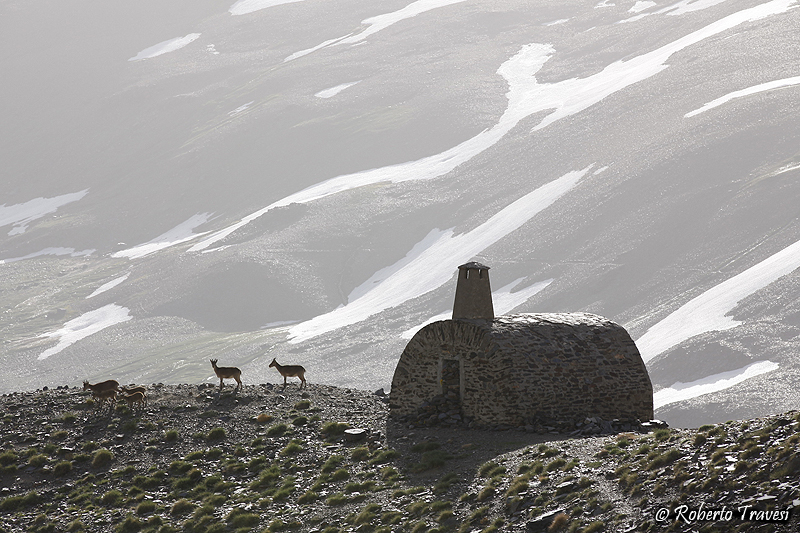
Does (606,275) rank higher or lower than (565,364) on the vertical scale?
lower

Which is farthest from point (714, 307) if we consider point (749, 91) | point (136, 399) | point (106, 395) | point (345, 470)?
point (749, 91)

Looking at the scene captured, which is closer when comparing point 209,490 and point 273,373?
point 209,490

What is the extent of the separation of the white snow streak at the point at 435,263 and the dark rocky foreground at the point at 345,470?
3648 inches

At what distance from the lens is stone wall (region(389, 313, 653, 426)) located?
1123 inches

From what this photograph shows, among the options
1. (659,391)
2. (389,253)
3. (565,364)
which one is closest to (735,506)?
(565,364)

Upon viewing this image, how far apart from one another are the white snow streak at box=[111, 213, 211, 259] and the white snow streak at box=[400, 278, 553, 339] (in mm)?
77791

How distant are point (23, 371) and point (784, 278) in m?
108

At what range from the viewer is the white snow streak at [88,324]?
140250mm

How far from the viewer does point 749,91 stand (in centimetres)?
15512

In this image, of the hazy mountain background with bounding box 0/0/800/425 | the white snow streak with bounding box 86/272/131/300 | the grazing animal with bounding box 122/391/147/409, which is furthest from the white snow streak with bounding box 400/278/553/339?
the grazing animal with bounding box 122/391/147/409

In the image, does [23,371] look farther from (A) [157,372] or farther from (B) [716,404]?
(B) [716,404]

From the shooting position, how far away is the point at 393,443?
28.6 metres

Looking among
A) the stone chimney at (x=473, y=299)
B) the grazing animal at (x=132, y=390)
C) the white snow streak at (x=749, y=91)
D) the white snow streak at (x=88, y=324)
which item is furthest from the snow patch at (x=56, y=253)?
the stone chimney at (x=473, y=299)

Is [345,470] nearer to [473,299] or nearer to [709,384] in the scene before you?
[473,299]
